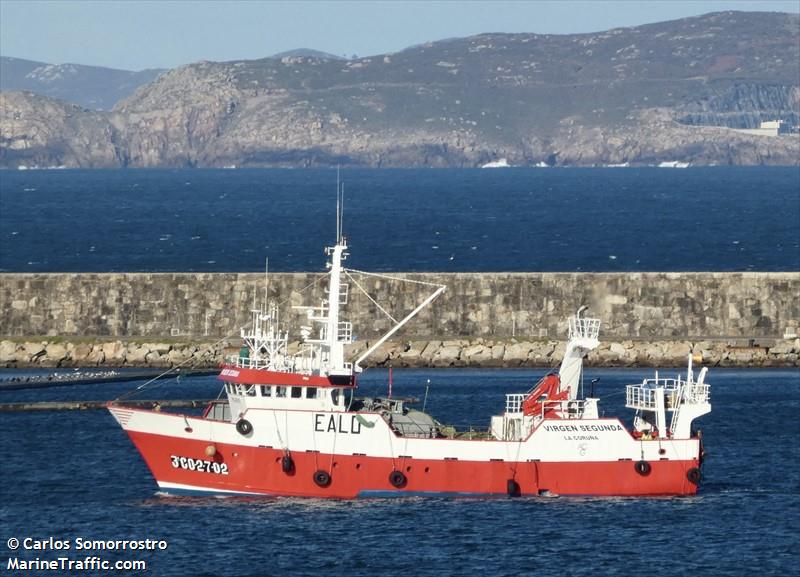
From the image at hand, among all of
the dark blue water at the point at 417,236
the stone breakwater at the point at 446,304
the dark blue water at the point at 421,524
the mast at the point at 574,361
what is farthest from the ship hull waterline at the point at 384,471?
the dark blue water at the point at 417,236

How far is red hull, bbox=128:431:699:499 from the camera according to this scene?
4559 centimetres

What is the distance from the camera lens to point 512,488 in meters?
45.8

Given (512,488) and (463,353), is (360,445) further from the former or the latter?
(463,353)

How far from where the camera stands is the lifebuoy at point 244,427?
45.6 metres

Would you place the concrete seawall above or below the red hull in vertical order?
above

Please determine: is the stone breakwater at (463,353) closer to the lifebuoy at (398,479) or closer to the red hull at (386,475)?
the red hull at (386,475)

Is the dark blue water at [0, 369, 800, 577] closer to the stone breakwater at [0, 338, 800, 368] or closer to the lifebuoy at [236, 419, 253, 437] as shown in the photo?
the lifebuoy at [236, 419, 253, 437]

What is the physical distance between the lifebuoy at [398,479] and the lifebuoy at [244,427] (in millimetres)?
3737

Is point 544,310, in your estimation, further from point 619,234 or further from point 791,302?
point 619,234

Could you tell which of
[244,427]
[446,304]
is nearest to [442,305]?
[446,304]

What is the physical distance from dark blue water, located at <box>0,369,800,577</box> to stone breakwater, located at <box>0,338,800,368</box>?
50.0ft

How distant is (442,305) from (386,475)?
89.8 ft

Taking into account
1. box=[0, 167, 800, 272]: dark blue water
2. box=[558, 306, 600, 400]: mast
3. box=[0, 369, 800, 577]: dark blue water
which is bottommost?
box=[0, 369, 800, 577]: dark blue water

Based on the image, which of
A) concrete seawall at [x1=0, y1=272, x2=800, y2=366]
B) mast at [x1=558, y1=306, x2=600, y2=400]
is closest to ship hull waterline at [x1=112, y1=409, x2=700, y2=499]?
mast at [x1=558, y1=306, x2=600, y2=400]
